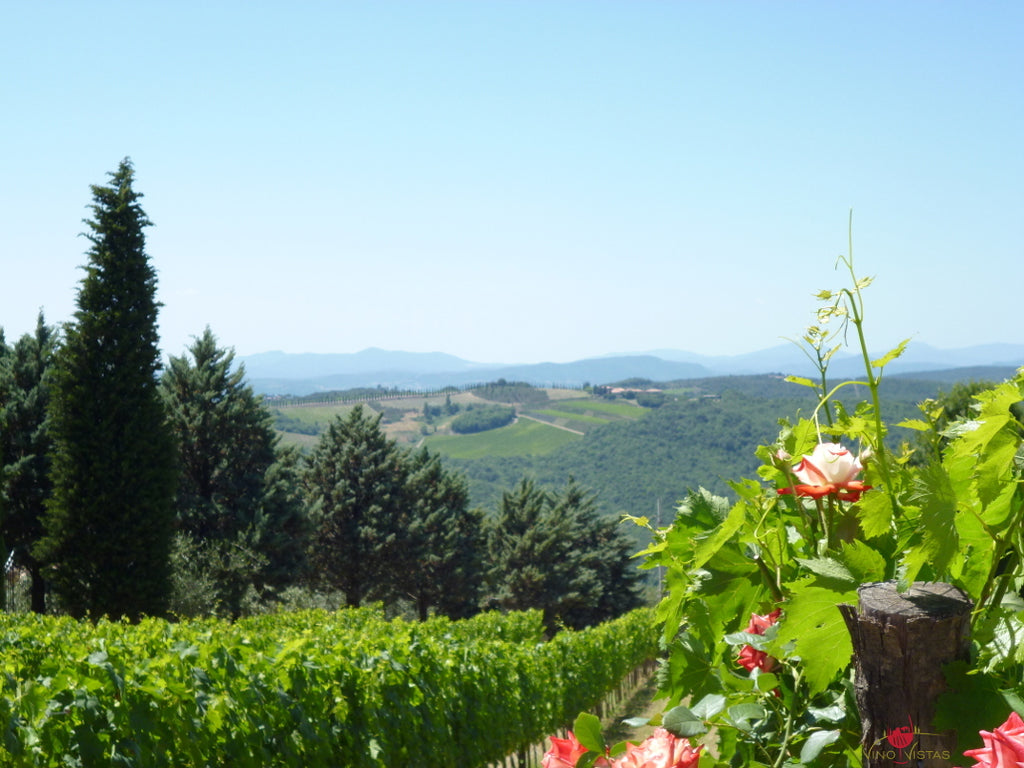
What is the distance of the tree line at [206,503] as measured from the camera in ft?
62.2

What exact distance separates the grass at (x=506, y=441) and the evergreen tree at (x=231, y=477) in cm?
11469

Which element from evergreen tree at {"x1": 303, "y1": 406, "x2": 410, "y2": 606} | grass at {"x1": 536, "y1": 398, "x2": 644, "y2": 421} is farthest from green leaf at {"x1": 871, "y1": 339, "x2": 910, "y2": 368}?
grass at {"x1": 536, "y1": 398, "x2": 644, "y2": 421}

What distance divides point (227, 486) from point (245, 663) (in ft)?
73.1

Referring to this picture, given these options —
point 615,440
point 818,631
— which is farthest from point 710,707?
point 615,440

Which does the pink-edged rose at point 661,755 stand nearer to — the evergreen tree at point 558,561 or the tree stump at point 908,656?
the tree stump at point 908,656

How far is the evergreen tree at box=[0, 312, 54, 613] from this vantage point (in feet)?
65.5

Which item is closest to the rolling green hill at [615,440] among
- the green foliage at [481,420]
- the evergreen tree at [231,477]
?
the green foliage at [481,420]

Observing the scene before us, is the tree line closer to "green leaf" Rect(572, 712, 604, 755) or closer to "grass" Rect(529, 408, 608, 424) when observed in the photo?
"green leaf" Rect(572, 712, 604, 755)

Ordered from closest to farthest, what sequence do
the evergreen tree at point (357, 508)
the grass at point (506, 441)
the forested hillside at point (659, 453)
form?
the evergreen tree at point (357, 508), the forested hillside at point (659, 453), the grass at point (506, 441)

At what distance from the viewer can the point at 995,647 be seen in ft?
3.34

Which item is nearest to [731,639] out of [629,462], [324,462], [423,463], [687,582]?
[687,582]

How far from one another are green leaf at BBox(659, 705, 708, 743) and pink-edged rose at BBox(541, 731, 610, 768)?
130 millimetres

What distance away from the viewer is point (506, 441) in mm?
152875

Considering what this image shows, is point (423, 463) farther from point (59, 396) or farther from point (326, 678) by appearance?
point (326, 678)
